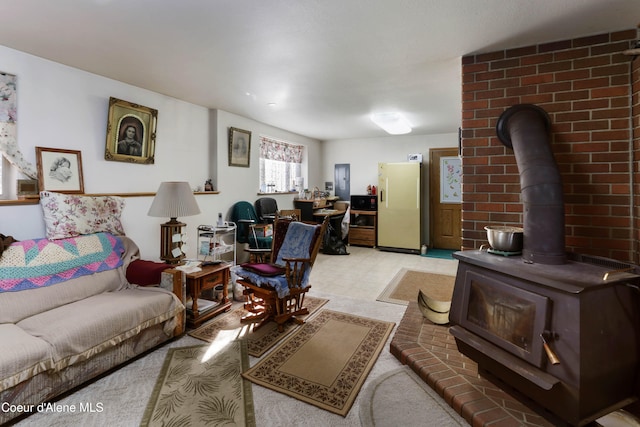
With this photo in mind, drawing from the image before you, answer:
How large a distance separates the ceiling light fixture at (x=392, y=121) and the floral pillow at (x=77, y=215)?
354 centimetres

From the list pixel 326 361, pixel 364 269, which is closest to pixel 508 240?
pixel 326 361

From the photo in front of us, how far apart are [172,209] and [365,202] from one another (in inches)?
167

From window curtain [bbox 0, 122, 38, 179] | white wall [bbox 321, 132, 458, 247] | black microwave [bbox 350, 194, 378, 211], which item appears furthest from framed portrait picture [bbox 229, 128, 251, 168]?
white wall [bbox 321, 132, 458, 247]

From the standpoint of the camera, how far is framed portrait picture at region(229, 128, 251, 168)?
454 centimetres

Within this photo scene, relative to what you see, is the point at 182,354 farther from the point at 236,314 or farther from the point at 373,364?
the point at 373,364

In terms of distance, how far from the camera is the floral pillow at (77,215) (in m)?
2.48

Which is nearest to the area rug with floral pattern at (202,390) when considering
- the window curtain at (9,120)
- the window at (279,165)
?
the window curtain at (9,120)

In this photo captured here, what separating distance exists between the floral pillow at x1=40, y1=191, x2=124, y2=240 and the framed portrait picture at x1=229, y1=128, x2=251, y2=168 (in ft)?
6.33

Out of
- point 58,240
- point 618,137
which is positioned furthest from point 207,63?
point 618,137

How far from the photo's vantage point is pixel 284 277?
281cm

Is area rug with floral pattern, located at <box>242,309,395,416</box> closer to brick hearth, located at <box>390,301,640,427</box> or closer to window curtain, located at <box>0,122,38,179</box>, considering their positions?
brick hearth, located at <box>390,301,640,427</box>

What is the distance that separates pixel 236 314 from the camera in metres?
3.09

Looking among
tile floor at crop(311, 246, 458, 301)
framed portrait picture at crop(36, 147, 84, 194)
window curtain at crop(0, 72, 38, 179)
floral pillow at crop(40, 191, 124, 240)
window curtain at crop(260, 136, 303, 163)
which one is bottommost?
tile floor at crop(311, 246, 458, 301)

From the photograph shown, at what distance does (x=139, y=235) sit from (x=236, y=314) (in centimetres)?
139
